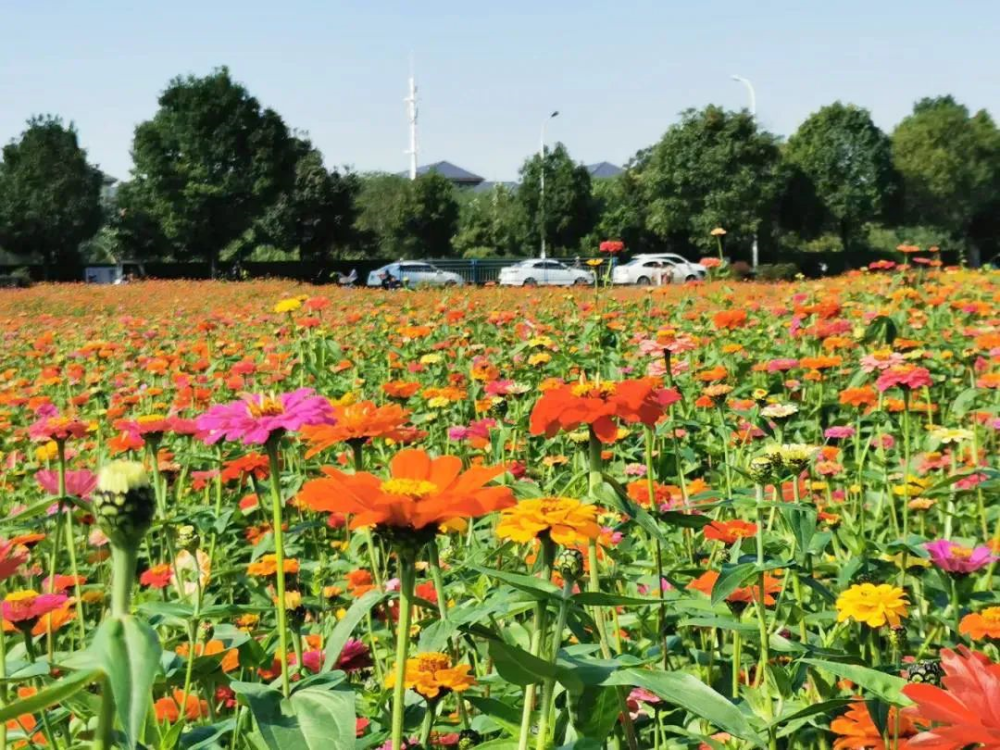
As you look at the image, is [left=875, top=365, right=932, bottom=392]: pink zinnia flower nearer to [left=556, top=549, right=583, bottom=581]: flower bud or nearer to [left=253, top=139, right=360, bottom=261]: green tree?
[left=556, top=549, right=583, bottom=581]: flower bud

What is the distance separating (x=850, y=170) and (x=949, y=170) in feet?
21.2

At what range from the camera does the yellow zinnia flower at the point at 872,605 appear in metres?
1.13

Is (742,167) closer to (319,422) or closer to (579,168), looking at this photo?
(579,168)

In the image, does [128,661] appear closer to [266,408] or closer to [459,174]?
[266,408]

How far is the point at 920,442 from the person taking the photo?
289cm

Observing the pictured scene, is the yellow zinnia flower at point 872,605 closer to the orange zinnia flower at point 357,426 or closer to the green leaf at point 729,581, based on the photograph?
the green leaf at point 729,581

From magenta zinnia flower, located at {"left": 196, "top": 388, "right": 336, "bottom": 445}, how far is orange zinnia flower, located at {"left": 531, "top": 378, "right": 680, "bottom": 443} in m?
0.23

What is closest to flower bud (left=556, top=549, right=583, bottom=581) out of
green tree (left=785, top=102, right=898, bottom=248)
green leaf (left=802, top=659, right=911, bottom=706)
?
green leaf (left=802, top=659, right=911, bottom=706)

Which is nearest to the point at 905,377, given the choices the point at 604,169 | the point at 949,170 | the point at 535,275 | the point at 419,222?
the point at 535,275

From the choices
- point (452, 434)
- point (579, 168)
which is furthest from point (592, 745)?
point (579, 168)

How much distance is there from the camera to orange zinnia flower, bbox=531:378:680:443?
96 cm

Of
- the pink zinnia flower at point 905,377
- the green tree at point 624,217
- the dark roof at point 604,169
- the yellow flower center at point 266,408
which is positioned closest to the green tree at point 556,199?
the green tree at point 624,217

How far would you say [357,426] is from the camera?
103cm

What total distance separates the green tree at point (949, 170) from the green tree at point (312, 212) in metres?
19.7
